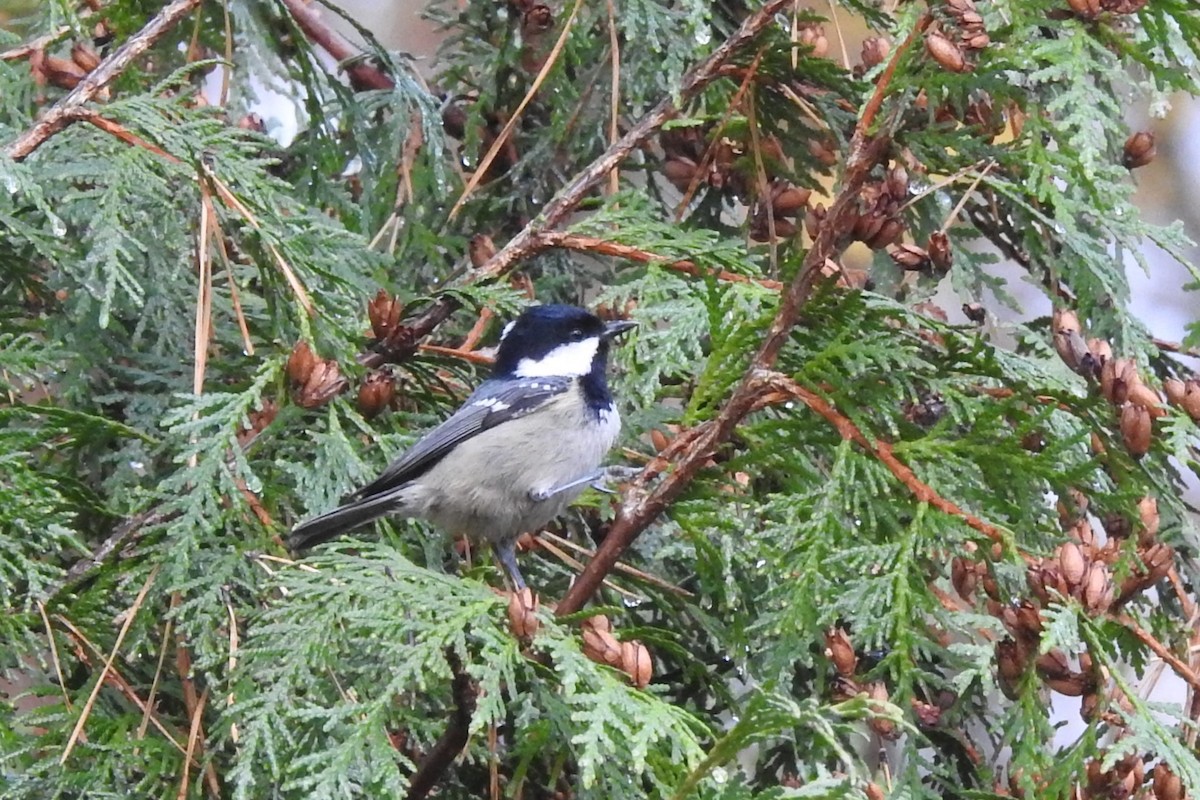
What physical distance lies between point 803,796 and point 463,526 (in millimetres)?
1235

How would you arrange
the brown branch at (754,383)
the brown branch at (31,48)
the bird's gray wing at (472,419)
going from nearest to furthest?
the brown branch at (754,383) < the bird's gray wing at (472,419) < the brown branch at (31,48)

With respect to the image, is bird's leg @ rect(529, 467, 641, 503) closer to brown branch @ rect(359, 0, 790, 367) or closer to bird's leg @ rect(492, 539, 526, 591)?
bird's leg @ rect(492, 539, 526, 591)

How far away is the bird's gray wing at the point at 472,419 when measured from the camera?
2066mm

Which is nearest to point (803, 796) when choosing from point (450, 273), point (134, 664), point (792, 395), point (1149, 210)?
point (792, 395)

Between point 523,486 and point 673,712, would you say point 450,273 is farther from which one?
point 673,712

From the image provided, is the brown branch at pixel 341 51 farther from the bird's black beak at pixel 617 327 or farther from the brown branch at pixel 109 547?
the brown branch at pixel 109 547

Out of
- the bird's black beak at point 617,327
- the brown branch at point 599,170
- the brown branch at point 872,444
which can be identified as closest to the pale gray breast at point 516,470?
the bird's black beak at point 617,327

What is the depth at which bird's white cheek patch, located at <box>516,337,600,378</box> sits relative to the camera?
104 inches

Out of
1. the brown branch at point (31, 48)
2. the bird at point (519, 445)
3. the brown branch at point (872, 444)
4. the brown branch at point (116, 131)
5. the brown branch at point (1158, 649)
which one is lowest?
the bird at point (519, 445)

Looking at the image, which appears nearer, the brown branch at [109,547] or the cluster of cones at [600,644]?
the cluster of cones at [600,644]

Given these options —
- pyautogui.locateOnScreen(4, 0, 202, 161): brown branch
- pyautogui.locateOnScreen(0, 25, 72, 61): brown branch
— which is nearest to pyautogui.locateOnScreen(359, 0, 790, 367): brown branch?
pyautogui.locateOnScreen(4, 0, 202, 161): brown branch

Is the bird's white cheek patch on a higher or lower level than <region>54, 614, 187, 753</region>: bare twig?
higher

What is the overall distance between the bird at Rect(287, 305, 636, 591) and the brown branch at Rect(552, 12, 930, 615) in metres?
0.49

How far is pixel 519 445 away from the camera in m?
2.63
